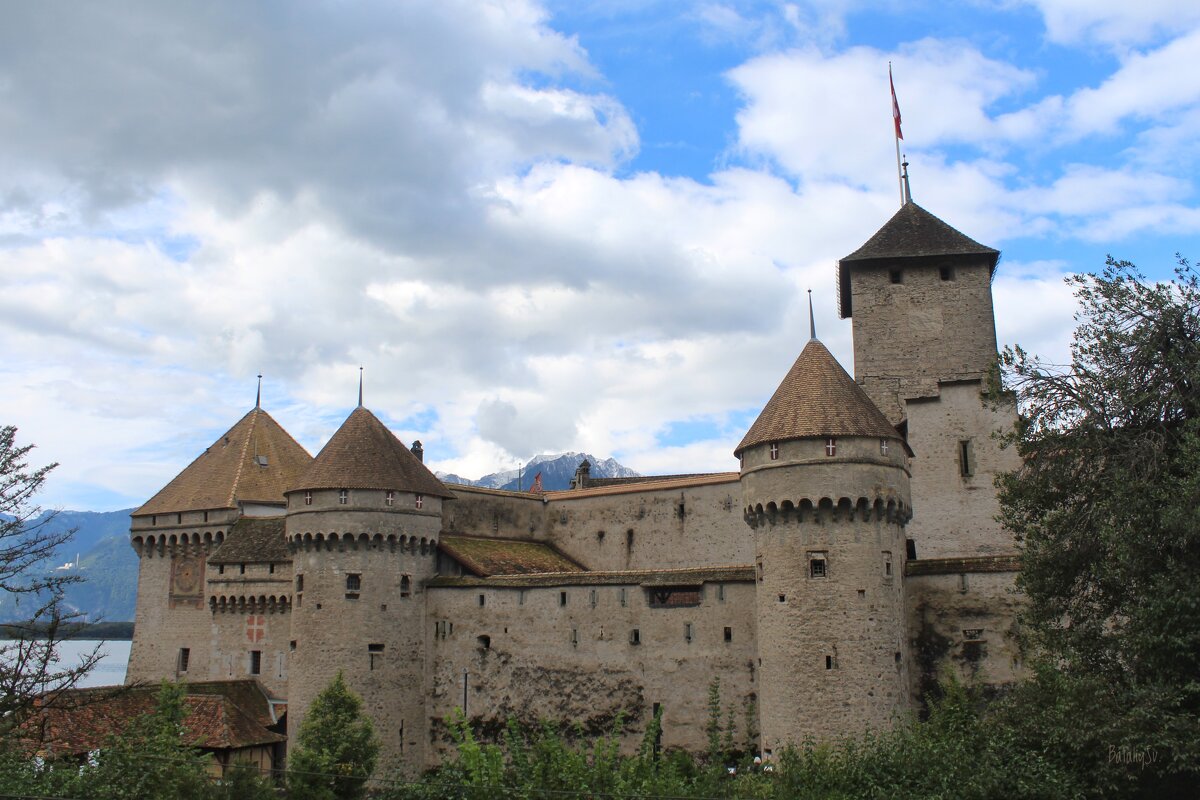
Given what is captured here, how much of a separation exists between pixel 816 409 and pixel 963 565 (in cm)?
549

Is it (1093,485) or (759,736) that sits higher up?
(1093,485)

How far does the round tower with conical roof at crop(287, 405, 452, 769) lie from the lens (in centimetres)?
3147

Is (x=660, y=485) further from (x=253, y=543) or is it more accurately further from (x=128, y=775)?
(x=128, y=775)

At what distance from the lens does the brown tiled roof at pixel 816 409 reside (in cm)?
2562

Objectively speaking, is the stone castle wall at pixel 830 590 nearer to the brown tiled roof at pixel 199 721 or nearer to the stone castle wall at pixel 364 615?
the stone castle wall at pixel 364 615

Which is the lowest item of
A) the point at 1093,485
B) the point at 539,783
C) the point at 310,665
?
the point at 539,783

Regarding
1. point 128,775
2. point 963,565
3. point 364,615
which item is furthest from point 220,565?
point 963,565

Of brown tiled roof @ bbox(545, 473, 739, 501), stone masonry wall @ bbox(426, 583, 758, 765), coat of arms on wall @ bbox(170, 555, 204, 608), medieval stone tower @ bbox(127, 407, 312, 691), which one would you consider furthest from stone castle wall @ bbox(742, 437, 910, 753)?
coat of arms on wall @ bbox(170, 555, 204, 608)

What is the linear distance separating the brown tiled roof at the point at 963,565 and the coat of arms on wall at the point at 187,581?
26541 mm

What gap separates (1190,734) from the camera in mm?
17641

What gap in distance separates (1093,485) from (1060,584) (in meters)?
2.15

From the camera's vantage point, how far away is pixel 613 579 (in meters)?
30.2

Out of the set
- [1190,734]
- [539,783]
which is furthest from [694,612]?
[1190,734]

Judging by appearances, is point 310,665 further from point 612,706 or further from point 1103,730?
point 1103,730
